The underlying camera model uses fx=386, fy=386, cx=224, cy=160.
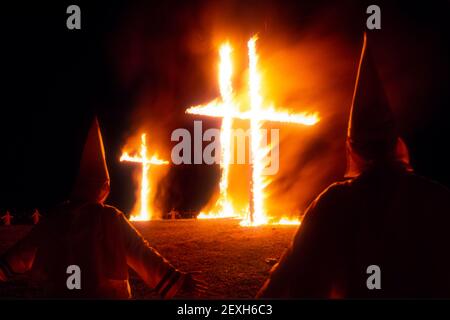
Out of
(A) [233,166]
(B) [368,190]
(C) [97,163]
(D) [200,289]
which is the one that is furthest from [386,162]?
(A) [233,166]

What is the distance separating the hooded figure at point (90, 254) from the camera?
3000 millimetres

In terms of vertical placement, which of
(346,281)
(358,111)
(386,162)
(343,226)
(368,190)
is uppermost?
(358,111)

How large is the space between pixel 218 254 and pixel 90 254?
2.62 metres

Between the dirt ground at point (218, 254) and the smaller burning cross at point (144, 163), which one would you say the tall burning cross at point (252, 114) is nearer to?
the dirt ground at point (218, 254)

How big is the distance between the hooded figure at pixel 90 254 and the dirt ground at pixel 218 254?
1058 mm

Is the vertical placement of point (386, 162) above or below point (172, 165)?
above

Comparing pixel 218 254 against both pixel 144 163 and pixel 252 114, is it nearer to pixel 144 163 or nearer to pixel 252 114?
pixel 252 114

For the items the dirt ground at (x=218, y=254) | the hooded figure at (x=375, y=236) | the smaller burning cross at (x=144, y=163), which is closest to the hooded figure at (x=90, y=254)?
the dirt ground at (x=218, y=254)

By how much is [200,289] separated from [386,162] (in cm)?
175

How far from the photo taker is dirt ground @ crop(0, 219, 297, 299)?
4.21 meters
